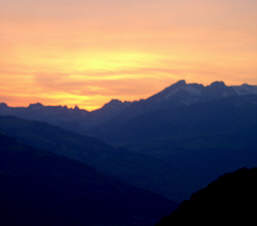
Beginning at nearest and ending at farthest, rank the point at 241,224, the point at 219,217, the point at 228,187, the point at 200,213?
the point at 241,224 < the point at 219,217 < the point at 200,213 < the point at 228,187

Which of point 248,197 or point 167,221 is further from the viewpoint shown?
point 167,221

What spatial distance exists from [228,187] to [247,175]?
3970 mm

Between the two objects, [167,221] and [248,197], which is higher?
[248,197]

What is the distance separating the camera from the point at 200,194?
72.9 m

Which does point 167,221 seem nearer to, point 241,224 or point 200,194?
point 200,194

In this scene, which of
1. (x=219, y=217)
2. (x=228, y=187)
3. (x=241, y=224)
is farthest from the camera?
(x=228, y=187)

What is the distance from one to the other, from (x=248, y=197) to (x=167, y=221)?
41.1 feet

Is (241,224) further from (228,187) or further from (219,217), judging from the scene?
(228,187)

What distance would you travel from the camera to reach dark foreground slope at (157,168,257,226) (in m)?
59.4

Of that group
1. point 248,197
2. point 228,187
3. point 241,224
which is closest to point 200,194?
point 228,187

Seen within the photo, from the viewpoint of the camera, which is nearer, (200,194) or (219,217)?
(219,217)

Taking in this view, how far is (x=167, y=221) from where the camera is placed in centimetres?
6912

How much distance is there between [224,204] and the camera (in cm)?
6431

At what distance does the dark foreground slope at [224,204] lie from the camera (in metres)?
59.4
